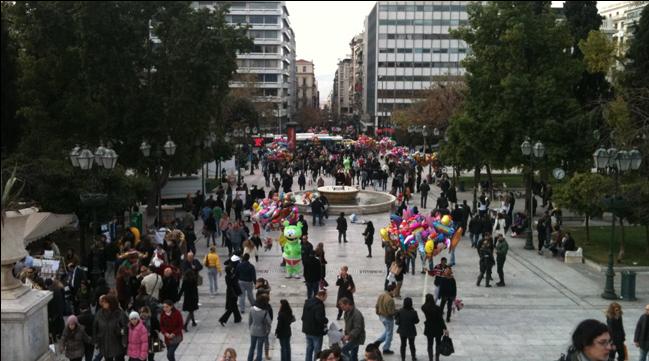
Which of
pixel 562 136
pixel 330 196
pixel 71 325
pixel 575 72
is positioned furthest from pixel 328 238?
pixel 71 325

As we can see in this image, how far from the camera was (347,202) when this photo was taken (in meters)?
34.3

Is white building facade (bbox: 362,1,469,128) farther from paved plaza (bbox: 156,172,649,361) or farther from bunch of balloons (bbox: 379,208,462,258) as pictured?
bunch of balloons (bbox: 379,208,462,258)

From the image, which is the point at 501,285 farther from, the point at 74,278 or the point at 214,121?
the point at 214,121

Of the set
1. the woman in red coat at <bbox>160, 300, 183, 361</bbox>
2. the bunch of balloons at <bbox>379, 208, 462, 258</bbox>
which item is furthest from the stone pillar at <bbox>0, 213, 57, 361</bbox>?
the bunch of balloons at <bbox>379, 208, 462, 258</bbox>

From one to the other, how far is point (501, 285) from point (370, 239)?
4.92m

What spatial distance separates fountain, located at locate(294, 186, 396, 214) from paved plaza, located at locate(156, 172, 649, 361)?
7.97 m

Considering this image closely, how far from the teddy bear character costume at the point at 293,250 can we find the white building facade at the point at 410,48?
89439 millimetres

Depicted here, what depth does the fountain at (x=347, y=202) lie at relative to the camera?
1292 inches

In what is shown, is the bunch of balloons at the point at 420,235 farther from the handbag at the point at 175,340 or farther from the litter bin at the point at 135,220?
the litter bin at the point at 135,220

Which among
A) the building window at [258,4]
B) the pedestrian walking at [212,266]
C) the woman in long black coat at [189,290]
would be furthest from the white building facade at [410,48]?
the woman in long black coat at [189,290]

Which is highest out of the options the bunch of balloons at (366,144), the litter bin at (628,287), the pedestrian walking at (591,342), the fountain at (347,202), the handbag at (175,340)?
the bunch of balloons at (366,144)

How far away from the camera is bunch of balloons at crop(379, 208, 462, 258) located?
61.4 ft

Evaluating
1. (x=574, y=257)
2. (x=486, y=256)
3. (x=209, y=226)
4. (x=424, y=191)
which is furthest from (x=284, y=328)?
(x=424, y=191)

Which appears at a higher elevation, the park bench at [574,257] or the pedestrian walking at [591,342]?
the pedestrian walking at [591,342]
